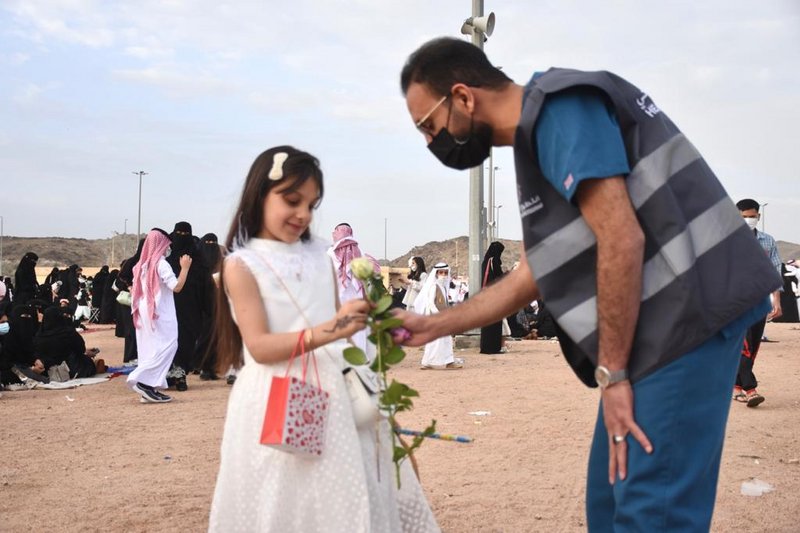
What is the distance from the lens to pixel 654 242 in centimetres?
221

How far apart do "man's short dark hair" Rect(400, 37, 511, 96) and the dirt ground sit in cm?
299

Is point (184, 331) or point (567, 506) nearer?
point (567, 506)

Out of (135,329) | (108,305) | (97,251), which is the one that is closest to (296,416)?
(135,329)

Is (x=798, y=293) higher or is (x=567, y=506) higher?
(x=798, y=293)

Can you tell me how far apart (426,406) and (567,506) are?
441cm

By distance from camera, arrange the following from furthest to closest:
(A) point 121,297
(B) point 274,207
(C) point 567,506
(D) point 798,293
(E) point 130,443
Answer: (D) point 798,293 → (A) point 121,297 → (E) point 130,443 → (C) point 567,506 → (B) point 274,207

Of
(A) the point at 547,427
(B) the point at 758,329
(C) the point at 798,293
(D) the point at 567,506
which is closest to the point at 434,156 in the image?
(D) the point at 567,506

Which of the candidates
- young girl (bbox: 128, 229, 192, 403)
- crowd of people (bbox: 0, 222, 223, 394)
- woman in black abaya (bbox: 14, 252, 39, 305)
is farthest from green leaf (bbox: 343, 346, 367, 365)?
woman in black abaya (bbox: 14, 252, 39, 305)

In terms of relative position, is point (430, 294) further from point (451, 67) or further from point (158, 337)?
point (451, 67)

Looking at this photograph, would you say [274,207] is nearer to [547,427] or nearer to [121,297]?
[547,427]

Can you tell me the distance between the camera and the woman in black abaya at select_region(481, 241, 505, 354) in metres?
16.8

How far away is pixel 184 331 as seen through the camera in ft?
42.0

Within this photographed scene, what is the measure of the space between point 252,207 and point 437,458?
393cm

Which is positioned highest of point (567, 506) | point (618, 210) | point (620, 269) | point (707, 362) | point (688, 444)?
point (618, 210)
